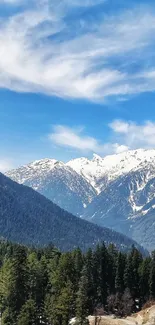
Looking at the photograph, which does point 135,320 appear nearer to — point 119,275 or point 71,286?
point 71,286

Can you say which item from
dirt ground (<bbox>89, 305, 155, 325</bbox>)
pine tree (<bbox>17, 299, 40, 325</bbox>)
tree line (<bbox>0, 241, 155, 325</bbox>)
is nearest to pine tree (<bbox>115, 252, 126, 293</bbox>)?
tree line (<bbox>0, 241, 155, 325</bbox>)

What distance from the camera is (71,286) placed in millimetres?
114625

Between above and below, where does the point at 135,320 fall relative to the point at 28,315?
below

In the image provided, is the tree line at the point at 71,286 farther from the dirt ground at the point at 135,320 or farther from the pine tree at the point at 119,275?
the dirt ground at the point at 135,320

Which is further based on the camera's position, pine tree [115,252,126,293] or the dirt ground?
pine tree [115,252,126,293]

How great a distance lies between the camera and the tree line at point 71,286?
108 metres

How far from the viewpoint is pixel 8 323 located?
111625 millimetres

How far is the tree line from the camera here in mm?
107875

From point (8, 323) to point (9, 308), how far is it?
387 centimetres

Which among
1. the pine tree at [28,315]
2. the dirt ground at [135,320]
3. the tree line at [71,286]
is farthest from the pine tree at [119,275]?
the pine tree at [28,315]

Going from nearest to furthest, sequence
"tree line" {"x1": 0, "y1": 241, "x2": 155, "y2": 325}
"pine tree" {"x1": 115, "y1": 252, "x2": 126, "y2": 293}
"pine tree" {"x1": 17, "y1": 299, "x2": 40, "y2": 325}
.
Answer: "pine tree" {"x1": 17, "y1": 299, "x2": 40, "y2": 325}
"tree line" {"x1": 0, "y1": 241, "x2": 155, "y2": 325}
"pine tree" {"x1": 115, "y1": 252, "x2": 126, "y2": 293}

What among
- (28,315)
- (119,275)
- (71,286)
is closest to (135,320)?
(71,286)

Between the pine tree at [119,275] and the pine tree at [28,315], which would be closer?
the pine tree at [28,315]

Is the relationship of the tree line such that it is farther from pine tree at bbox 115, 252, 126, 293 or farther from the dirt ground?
the dirt ground
